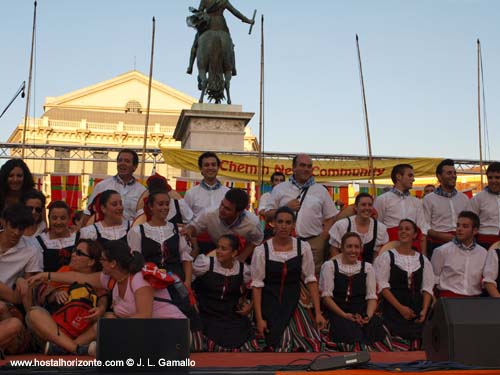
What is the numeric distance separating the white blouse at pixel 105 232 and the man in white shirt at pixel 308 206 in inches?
58.2

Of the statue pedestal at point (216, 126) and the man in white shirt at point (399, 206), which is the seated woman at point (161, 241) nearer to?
the man in white shirt at point (399, 206)

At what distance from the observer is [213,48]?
14.8 meters

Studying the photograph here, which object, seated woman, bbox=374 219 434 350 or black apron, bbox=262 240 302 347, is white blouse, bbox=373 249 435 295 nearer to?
seated woman, bbox=374 219 434 350

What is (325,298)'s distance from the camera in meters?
6.72

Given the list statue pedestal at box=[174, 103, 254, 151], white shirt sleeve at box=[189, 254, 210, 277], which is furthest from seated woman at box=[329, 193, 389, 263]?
statue pedestal at box=[174, 103, 254, 151]

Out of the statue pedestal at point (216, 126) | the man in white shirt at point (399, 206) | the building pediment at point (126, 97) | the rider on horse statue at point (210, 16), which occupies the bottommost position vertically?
the man in white shirt at point (399, 206)

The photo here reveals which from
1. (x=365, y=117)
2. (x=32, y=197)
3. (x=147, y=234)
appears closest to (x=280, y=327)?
(x=147, y=234)

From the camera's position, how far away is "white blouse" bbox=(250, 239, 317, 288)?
658cm

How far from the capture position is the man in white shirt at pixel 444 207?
7742 mm

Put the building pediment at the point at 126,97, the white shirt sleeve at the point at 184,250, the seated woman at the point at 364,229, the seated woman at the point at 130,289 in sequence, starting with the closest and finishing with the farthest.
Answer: the seated woman at the point at 130,289 → the white shirt sleeve at the point at 184,250 → the seated woman at the point at 364,229 → the building pediment at the point at 126,97

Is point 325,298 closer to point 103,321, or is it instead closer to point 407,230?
point 407,230

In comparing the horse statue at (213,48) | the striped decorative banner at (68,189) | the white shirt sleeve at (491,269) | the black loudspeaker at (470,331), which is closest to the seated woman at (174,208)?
the white shirt sleeve at (491,269)

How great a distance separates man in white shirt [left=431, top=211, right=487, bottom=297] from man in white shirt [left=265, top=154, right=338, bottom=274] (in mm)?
1085

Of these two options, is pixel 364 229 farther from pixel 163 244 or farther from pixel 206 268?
pixel 163 244
